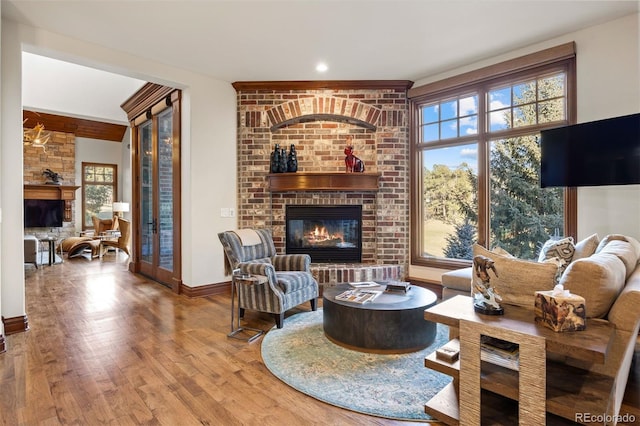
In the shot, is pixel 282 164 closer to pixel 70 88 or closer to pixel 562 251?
pixel 562 251

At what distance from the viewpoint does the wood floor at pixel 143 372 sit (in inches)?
72.6

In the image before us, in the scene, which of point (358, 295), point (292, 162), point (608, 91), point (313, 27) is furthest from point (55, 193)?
point (608, 91)

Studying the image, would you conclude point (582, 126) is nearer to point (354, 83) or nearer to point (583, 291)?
point (583, 291)

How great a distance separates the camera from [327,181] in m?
4.43

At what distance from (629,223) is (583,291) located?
7.26 feet

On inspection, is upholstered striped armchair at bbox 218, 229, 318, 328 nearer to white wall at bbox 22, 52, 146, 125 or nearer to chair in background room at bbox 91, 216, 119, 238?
white wall at bbox 22, 52, 146, 125

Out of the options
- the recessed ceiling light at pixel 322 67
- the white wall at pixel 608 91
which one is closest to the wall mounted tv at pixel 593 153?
the white wall at pixel 608 91

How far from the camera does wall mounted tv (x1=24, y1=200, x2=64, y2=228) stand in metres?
7.90

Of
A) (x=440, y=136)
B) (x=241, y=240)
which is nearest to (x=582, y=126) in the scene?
(x=440, y=136)

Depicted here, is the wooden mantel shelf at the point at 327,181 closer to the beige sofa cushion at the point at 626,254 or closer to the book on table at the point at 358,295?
the book on table at the point at 358,295

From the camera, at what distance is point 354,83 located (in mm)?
4523

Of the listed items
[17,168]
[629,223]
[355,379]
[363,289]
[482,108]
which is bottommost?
[355,379]

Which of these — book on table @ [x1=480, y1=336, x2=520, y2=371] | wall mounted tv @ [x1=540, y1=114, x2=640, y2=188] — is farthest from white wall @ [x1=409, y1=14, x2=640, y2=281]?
book on table @ [x1=480, y1=336, x2=520, y2=371]

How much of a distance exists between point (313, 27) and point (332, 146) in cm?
172
